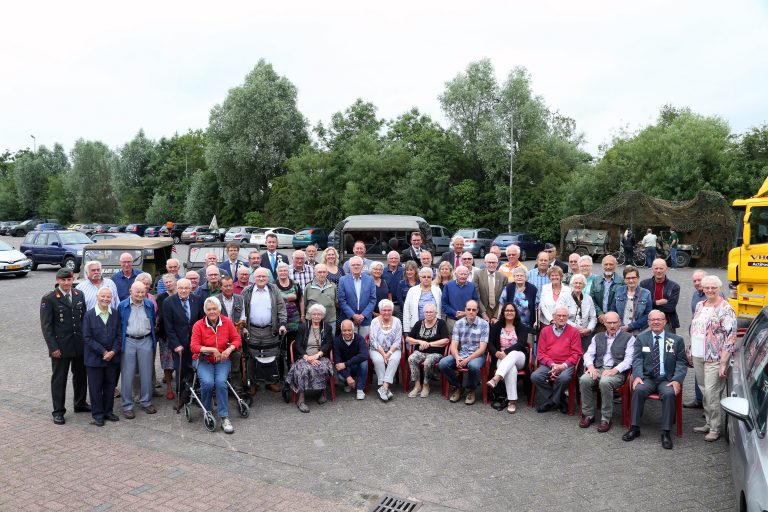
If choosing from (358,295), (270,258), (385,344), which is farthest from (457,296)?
(270,258)

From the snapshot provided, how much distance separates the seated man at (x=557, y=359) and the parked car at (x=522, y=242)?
22329 millimetres

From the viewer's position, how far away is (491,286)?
28.3 ft

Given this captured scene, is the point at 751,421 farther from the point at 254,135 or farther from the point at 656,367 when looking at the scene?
→ the point at 254,135

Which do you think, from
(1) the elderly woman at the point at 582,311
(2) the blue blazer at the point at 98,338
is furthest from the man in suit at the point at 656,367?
(2) the blue blazer at the point at 98,338

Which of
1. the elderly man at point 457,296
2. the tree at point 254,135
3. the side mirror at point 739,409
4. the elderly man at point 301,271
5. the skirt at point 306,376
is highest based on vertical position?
the tree at point 254,135

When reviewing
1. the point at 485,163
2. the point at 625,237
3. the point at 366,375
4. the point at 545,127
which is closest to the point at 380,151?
the point at 485,163

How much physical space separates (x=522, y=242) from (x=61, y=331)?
25.9 metres

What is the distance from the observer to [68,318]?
7.05 metres

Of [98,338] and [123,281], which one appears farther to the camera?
[123,281]

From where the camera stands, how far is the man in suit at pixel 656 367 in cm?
657

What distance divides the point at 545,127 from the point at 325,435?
116 ft

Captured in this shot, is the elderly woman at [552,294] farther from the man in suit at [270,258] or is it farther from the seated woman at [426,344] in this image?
the man in suit at [270,258]

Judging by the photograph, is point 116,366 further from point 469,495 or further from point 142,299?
point 469,495

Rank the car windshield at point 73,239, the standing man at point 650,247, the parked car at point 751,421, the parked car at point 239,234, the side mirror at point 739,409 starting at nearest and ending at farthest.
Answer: the parked car at point 751,421 < the side mirror at point 739,409 < the car windshield at point 73,239 < the standing man at point 650,247 < the parked car at point 239,234
